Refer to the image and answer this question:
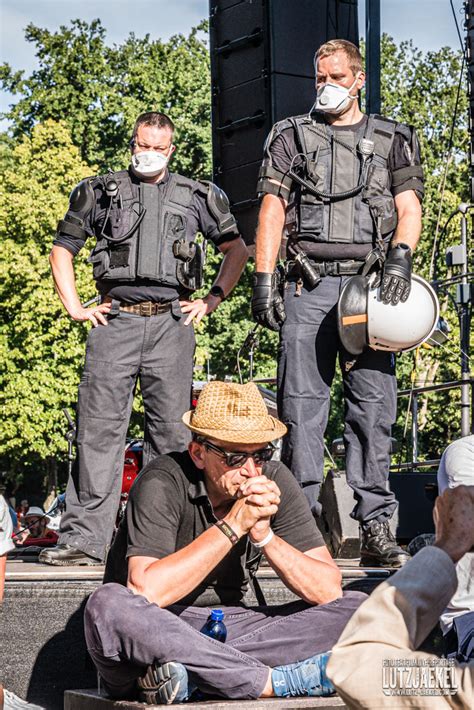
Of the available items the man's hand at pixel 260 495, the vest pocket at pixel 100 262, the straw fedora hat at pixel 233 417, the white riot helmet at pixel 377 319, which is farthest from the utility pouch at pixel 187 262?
the man's hand at pixel 260 495

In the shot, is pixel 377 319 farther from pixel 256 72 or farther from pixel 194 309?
pixel 256 72

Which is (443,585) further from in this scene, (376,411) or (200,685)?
(376,411)

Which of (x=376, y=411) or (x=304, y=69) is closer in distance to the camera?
(x=376, y=411)

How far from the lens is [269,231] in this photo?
592cm

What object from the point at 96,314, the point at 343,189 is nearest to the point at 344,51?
the point at 343,189

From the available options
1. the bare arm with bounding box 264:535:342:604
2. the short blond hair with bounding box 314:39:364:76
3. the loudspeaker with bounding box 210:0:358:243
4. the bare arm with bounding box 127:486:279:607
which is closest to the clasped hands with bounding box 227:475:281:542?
the bare arm with bounding box 127:486:279:607

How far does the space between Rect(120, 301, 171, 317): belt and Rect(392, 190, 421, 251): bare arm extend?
4.17 ft

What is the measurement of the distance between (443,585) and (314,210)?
158 inches

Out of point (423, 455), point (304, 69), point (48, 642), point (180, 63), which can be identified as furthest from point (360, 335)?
point (180, 63)

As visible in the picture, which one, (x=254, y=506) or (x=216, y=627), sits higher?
(x=254, y=506)

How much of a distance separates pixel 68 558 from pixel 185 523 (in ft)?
5.44

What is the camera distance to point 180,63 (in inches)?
1455

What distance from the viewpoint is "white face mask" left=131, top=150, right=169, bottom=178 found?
247 inches

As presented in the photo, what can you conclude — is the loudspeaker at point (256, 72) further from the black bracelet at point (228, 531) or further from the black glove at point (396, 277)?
the black bracelet at point (228, 531)
